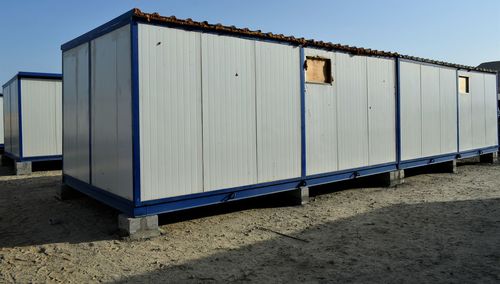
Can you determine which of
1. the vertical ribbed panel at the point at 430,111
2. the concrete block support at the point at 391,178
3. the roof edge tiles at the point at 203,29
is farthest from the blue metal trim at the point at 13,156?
the vertical ribbed panel at the point at 430,111

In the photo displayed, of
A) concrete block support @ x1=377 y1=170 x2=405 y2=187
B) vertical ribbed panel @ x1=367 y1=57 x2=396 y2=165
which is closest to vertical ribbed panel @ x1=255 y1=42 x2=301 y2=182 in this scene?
vertical ribbed panel @ x1=367 y1=57 x2=396 y2=165

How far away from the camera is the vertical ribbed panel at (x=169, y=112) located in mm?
5656

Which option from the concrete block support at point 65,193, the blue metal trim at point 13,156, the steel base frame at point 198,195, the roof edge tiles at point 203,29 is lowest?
the concrete block support at point 65,193

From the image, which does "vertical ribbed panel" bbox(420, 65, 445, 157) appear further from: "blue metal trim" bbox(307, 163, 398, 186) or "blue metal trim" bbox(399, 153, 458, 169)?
"blue metal trim" bbox(307, 163, 398, 186)

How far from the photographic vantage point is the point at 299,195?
299 inches

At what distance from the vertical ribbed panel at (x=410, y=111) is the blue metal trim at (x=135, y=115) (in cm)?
647

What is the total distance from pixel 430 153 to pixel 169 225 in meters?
7.19

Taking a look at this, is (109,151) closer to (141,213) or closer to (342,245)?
(141,213)

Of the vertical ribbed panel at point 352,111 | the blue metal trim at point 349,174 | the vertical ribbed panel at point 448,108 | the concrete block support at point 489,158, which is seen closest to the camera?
the blue metal trim at point 349,174

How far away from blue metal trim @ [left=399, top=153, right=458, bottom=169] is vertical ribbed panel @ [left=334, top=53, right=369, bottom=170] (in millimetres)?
1462

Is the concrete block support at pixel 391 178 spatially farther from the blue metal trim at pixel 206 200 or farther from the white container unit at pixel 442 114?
the blue metal trim at pixel 206 200

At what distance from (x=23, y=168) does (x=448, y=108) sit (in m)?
11.9

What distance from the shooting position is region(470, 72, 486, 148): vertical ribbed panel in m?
12.7

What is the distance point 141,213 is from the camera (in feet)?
18.4
